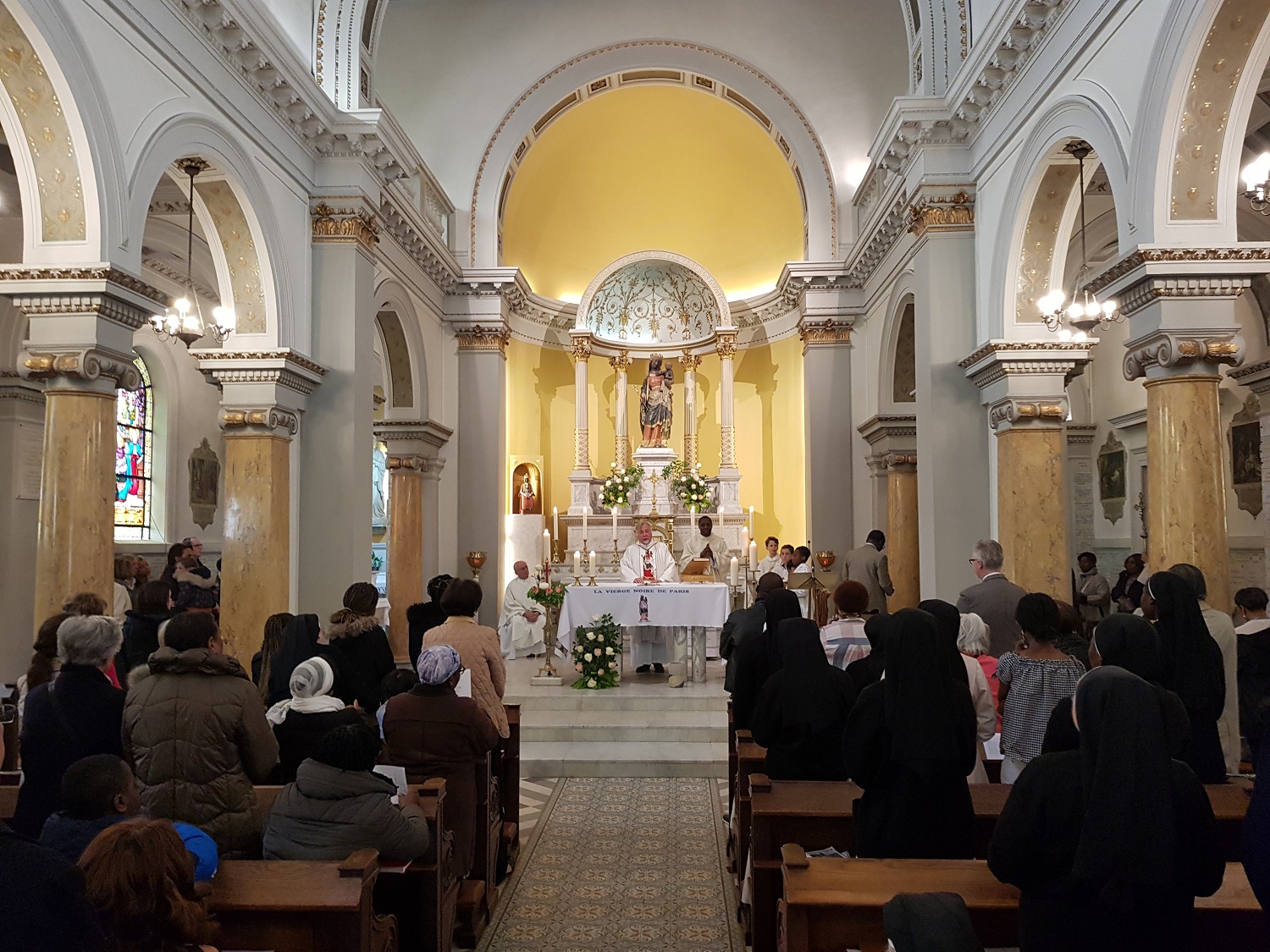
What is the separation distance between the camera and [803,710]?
467 cm

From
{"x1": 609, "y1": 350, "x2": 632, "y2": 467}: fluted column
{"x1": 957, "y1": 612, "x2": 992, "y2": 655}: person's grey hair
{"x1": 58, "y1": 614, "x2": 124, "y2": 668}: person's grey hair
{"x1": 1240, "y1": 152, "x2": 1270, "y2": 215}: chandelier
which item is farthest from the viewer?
{"x1": 609, "y1": 350, "x2": 632, "y2": 467}: fluted column

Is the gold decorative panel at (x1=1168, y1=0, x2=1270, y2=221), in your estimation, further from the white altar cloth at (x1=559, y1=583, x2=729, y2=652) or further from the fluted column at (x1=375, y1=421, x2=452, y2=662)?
the fluted column at (x1=375, y1=421, x2=452, y2=662)

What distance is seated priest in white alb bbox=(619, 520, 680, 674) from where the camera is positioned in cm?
1151

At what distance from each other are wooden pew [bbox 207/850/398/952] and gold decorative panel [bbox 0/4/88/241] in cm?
513

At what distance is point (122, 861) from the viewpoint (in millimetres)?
2066

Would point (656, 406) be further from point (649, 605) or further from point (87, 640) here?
point (87, 640)

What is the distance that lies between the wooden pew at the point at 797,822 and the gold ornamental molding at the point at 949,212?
22.1ft

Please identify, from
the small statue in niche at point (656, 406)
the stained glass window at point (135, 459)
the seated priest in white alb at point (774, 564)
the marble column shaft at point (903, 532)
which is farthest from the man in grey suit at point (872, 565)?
the stained glass window at point (135, 459)

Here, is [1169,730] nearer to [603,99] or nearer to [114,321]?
[114,321]

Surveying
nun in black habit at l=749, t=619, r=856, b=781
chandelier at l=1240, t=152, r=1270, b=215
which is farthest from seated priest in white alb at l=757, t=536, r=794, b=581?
nun in black habit at l=749, t=619, r=856, b=781

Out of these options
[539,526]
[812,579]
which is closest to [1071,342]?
[812,579]

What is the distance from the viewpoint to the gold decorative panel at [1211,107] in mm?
5816

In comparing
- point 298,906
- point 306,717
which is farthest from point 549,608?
point 298,906

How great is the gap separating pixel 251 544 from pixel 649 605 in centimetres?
416
